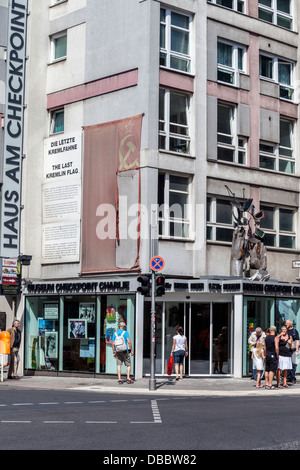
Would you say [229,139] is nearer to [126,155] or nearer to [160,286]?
[126,155]

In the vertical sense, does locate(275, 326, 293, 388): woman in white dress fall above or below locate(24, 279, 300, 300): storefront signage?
below

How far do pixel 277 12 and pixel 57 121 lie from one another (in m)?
9.97

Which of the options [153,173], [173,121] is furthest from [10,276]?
[173,121]

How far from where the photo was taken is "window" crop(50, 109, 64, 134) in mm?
33719

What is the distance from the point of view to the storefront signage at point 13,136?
33062 mm

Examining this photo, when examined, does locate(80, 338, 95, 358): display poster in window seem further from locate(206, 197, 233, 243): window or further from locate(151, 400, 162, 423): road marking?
locate(151, 400, 162, 423): road marking

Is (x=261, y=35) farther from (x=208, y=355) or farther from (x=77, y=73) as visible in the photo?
(x=208, y=355)

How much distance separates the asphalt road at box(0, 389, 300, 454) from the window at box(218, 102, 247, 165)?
43.8 feet

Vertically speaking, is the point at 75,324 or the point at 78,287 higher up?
the point at 78,287

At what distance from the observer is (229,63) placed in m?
32.8

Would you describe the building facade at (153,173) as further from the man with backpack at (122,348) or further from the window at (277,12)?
the man with backpack at (122,348)

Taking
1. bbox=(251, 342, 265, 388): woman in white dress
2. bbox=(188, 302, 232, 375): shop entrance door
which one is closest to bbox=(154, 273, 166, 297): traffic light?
bbox=(251, 342, 265, 388): woman in white dress
